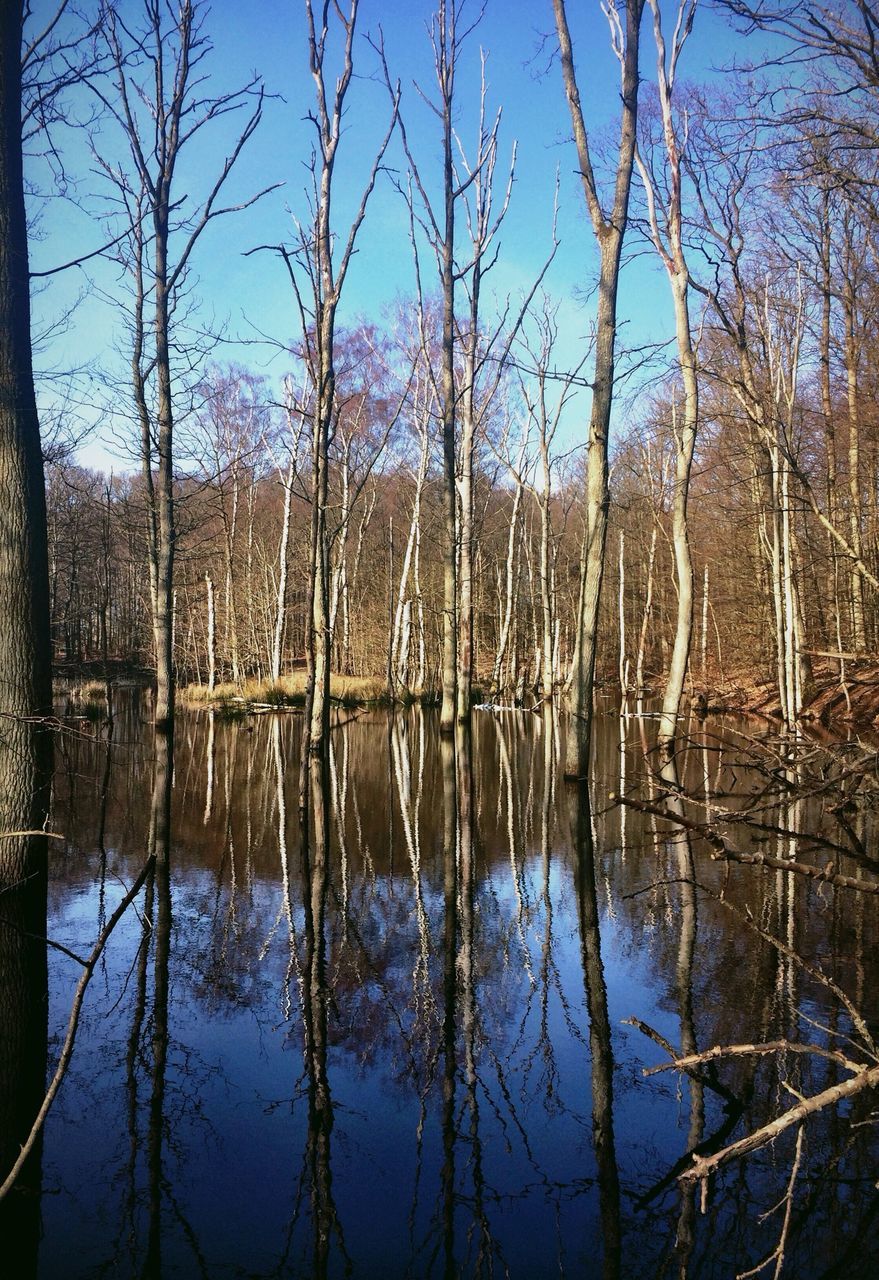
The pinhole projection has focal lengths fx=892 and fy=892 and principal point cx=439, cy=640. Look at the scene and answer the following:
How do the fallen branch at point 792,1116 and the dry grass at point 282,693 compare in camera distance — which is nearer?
the fallen branch at point 792,1116

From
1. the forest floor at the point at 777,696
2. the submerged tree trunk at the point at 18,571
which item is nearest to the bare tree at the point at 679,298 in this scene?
the forest floor at the point at 777,696

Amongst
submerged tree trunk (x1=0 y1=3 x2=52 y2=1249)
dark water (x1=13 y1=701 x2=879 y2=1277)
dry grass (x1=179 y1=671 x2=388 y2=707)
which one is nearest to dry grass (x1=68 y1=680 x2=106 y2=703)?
dry grass (x1=179 y1=671 x2=388 y2=707)

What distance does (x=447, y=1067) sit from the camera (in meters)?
3.53

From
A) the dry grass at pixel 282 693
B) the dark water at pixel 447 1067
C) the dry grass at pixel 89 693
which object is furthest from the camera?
the dry grass at pixel 89 693

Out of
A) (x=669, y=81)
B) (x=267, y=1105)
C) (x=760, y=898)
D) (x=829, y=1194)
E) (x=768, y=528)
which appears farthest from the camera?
(x=768, y=528)

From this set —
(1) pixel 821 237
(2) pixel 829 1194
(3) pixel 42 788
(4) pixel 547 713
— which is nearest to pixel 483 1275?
(2) pixel 829 1194

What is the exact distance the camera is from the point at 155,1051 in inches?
147

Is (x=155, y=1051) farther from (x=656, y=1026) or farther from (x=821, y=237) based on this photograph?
(x=821, y=237)

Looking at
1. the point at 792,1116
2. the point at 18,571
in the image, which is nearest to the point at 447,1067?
the point at 792,1116

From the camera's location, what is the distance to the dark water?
2.51m

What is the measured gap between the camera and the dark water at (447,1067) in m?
2.51

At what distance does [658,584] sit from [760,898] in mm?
29666

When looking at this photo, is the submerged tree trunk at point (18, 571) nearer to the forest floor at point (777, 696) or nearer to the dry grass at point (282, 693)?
the forest floor at point (777, 696)

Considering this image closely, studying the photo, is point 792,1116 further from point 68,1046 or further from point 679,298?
point 679,298
